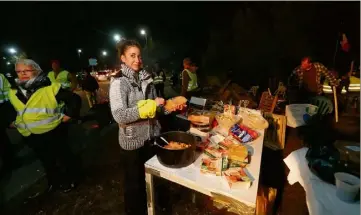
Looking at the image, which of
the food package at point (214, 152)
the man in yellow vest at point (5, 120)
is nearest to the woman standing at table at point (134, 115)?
the food package at point (214, 152)

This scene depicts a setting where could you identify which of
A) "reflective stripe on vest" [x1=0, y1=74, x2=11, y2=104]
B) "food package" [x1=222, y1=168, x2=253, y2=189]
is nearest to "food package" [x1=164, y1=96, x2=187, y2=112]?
"food package" [x1=222, y1=168, x2=253, y2=189]

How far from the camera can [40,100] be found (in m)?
2.85

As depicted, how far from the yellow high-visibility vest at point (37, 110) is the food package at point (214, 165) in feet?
7.73

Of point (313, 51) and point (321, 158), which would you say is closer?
point (321, 158)

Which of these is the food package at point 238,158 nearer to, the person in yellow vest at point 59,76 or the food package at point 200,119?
the food package at point 200,119

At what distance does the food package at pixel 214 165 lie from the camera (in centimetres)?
187

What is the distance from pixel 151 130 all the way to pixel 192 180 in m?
0.82

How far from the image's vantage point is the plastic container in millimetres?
1441

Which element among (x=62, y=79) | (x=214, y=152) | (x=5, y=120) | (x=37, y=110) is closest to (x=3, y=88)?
(x=5, y=120)

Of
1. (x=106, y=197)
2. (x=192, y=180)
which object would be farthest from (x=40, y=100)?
(x=192, y=180)

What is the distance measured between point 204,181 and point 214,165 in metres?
0.20

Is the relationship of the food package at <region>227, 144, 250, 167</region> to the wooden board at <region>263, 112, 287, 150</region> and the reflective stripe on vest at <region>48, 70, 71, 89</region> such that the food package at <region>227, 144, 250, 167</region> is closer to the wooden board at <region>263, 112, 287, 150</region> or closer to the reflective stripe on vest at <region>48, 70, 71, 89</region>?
the wooden board at <region>263, 112, 287, 150</region>

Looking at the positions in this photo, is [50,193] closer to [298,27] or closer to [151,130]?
[151,130]

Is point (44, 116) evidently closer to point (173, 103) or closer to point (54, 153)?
point (54, 153)
